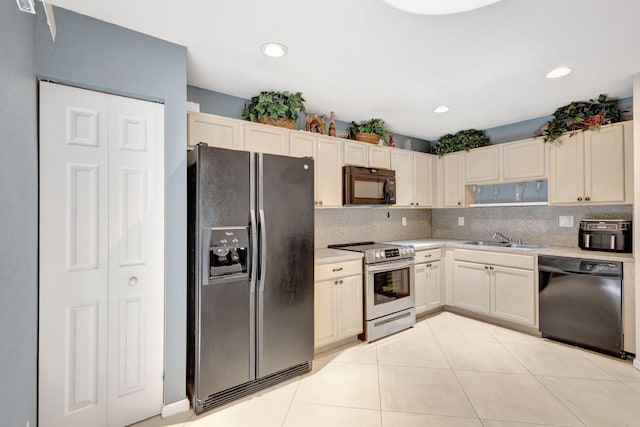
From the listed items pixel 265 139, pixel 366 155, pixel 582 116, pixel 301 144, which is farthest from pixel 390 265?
pixel 582 116

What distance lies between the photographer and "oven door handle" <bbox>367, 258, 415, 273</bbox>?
309cm

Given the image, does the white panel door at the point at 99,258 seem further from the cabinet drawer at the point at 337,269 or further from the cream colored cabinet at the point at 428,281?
the cream colored cabinet at the point at 428,281

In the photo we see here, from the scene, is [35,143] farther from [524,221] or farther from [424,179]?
[524,221]

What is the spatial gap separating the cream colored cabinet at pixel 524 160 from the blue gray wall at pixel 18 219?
171 inches

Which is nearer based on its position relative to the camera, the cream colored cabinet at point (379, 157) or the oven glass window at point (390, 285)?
the oven glass window at point (390, 285)

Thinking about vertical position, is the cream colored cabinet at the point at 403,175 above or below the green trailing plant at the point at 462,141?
below

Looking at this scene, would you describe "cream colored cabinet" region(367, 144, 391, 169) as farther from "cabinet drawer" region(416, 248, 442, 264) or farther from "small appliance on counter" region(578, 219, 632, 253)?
"small appliance on counter" region(578, 219, 632, 253)

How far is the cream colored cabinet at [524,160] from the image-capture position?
3.33 m

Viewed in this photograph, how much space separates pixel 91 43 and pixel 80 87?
0.27 meters

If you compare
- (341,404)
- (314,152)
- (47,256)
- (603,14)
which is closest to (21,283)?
(47,256)

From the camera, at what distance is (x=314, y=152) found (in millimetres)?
3088

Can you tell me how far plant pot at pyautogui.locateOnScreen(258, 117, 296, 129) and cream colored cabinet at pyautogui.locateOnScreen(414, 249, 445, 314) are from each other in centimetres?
218

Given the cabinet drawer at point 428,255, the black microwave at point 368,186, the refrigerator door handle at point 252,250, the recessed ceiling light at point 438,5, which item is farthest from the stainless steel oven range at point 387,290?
the recessed ceiling light at point 438,5

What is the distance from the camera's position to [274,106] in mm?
2781
